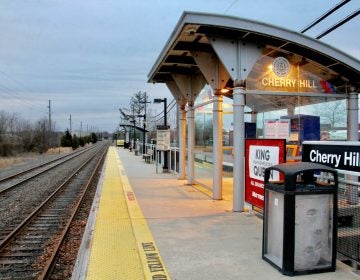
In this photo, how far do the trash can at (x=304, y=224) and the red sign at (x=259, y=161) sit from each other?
2.08 meters

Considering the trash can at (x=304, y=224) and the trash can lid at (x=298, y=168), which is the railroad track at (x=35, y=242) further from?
the trash can lid at (x=298, y=168)

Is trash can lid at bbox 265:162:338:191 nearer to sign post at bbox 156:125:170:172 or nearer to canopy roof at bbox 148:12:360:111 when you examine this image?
canopy roof at bbox 148:12:360:111

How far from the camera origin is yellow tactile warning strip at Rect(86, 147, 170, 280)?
4836 mm

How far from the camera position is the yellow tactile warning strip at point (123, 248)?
484cm

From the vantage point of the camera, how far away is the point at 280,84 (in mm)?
8703

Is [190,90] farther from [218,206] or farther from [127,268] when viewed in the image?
[127,268]

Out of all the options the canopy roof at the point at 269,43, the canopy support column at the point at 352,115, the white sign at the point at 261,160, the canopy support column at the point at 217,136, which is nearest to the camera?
the white sign at the point at 261,160

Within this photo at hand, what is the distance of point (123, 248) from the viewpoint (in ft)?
19.2

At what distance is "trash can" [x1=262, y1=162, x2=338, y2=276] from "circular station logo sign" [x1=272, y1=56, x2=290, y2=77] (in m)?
4.12

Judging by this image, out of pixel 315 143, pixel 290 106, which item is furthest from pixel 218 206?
pixel 315 143

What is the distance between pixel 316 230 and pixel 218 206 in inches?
179

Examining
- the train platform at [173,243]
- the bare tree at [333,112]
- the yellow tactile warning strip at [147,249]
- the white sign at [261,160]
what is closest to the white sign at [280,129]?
the bare tree at [333,112]

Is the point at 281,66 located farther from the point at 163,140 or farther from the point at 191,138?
the point at 163,140

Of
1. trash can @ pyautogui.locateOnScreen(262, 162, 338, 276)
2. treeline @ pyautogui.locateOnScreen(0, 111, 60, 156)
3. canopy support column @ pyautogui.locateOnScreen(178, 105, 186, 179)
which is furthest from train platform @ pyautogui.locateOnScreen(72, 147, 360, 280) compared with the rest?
treeline @ pyautogui.locateOnScreen(0, 111, 60, 156)
